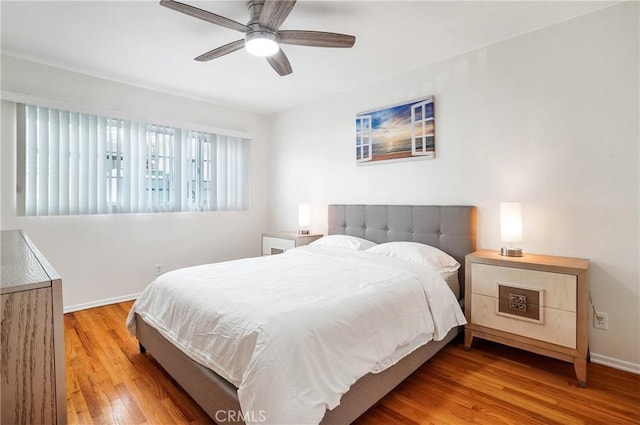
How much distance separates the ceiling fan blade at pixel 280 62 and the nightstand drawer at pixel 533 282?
2.08m

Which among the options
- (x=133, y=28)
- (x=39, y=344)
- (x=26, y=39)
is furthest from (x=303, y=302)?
(x=26, y=39)

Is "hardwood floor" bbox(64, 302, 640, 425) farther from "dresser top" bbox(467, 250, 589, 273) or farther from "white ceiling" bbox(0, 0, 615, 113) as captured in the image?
"white ceiling" bbox(0, 0, 615, 113)

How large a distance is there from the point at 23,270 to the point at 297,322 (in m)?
1.02

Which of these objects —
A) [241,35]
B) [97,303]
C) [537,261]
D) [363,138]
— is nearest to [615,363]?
[537,261]

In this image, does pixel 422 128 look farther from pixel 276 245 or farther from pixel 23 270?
pixel 23 270

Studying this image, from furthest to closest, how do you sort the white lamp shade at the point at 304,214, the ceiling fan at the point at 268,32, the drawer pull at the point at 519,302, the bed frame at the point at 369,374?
1. the white lamp shade at the point at 304,214
2. the drawer pull at the point at 519,302
3. the ceiling fan at the point at 268,32
4. the bed frame at the point at 369,374

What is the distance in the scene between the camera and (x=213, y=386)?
1477mm

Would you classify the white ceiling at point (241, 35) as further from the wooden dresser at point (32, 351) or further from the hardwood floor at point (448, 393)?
the hardwood floor at point (448, 393)

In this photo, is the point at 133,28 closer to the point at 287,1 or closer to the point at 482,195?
the point at 287,1

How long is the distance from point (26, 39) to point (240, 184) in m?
2.52

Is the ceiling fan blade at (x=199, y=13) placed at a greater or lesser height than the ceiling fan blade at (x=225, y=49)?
lesser

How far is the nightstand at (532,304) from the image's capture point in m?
1.92

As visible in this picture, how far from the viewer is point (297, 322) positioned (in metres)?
1.38

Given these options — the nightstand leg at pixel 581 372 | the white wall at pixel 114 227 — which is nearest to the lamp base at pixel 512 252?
the nightstand leg at pixel 581 372
